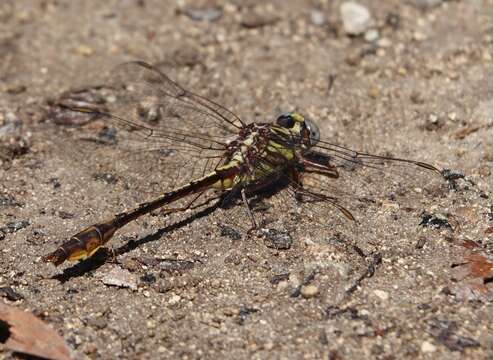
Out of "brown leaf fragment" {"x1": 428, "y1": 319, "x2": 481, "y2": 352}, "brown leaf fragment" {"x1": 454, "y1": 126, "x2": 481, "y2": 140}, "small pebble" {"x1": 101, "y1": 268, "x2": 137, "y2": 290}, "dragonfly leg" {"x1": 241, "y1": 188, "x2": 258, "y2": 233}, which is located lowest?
"small pebble" {"x1": 101, "y1": 268, "x2": 137, "y2": 290}

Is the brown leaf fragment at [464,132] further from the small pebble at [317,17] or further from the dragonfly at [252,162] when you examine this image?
the small pebble at [317,17]

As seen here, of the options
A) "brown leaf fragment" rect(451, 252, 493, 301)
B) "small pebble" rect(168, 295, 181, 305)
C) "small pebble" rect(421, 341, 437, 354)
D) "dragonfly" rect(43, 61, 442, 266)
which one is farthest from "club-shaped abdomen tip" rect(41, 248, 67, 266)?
"brown leaf fragment" rect(451, 252, 493, 301)

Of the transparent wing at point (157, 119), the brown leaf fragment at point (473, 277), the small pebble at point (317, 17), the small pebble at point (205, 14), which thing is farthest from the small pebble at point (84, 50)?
the brown leaf fragment at point (473, 277)

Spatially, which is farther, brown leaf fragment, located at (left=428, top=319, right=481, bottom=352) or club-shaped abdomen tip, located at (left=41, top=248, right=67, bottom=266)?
club-shaped abdomen tip, located at (left=41, top=248, right=67, bottom=266)

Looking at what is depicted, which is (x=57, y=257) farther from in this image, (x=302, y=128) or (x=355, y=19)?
(x=355, y=19)

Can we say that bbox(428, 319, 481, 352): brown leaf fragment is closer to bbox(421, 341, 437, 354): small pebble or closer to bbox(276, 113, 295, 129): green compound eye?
bbox(421, 341, 437, 354): small pebble

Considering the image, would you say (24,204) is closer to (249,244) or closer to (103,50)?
(249,244)

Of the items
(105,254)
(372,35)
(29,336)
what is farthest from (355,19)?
(29,336)
